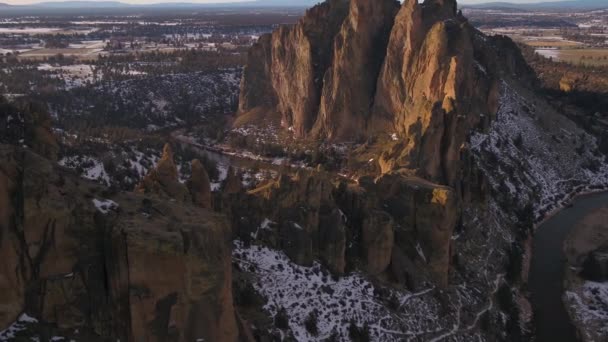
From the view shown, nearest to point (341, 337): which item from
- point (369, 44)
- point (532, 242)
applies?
point (532, 242)

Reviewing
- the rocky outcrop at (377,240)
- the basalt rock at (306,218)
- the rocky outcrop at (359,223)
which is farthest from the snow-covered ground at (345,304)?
the rocky outcrop at (377,240)

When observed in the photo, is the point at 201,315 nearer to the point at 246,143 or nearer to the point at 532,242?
the point at 532,242

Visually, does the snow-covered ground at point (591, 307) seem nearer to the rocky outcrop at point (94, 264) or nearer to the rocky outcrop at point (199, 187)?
the rocky outcrop at point (199, 187)

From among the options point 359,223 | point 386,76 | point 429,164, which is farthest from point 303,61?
point 359,223

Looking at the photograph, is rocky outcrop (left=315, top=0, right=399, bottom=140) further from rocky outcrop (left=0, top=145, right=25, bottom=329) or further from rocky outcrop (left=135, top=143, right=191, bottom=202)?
rocky outcrop (left=0, top=145, right=25, bottom=329)

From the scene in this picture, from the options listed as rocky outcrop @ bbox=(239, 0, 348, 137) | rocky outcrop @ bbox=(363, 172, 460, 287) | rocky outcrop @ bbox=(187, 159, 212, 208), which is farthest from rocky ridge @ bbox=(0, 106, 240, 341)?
rocky outcrop @ bbox=(239, 0, 348, 137)

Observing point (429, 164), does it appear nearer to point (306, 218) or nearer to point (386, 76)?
point (306, 218)
